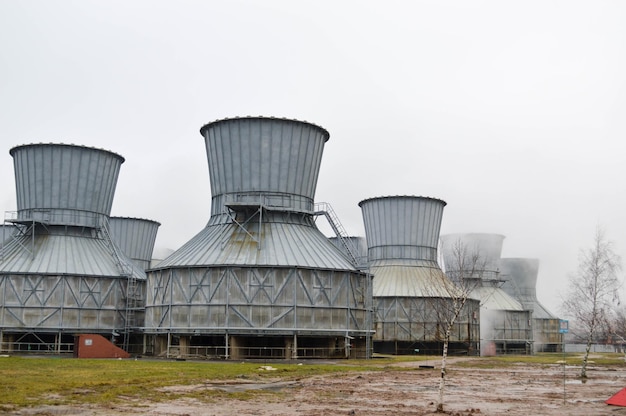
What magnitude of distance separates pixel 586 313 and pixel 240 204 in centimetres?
2533

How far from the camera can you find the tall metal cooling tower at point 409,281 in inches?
2729

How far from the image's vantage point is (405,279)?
72.4 m

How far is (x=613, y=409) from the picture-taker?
21.7 meters

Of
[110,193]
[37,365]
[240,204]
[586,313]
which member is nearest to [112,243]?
[110,193]

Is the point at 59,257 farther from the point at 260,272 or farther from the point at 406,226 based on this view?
the point at 406,226

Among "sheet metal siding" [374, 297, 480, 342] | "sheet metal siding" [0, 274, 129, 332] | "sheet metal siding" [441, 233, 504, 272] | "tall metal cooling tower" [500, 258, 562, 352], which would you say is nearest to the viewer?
"sheet metal siding" [0, 274, 129, 332]

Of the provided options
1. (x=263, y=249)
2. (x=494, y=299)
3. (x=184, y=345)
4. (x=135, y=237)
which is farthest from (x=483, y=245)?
(x=184, y=345)

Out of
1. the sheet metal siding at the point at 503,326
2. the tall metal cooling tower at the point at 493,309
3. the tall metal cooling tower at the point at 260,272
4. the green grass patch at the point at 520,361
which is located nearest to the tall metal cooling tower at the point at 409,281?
the green grass patch at the point at 520,361

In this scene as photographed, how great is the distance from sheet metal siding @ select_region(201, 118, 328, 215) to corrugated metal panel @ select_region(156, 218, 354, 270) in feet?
7.29

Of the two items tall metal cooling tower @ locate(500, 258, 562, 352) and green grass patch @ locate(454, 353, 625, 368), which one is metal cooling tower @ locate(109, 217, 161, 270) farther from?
tall metal cooling tower @ locate(500, 258, 562, 352)

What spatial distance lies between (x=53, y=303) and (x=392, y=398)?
3888cm

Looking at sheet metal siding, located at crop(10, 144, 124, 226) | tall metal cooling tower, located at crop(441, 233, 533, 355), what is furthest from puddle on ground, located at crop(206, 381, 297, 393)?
tall metal cooling tower, located at crop(441, 233, 533, 355)

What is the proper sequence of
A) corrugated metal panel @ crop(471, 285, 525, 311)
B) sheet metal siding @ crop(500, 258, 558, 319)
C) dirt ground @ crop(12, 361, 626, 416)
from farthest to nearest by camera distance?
sheet metal siding @ crop(500, 258, 558, 319) → corrugated metal panel @ crop(471, 285, 525, 311) → dirt ground @ crop(12, 361, 626, 416)

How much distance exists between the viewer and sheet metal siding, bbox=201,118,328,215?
2125 inches
